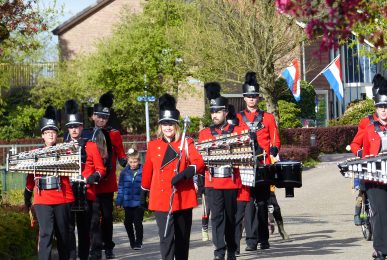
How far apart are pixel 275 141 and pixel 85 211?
288 centimetres

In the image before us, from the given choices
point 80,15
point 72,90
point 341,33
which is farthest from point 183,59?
point 341,33

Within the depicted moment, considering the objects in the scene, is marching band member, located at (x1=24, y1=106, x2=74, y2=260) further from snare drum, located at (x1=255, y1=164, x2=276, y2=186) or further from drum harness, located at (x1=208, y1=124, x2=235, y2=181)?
snare drum, located at (x1=255, y1=164, x2=276, y2=186)

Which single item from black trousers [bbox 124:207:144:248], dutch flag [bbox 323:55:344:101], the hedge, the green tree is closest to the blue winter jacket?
black trousers [bbox 124:207:144:248]

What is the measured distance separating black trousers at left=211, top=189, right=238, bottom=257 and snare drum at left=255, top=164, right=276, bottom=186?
77 cm

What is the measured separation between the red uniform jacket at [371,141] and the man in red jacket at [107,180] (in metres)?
3.33

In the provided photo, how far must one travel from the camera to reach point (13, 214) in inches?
546

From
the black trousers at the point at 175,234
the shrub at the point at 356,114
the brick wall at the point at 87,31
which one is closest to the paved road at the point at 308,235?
the black trousers at the point at 175,234

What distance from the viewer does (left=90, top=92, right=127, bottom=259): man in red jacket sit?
46.1 ft

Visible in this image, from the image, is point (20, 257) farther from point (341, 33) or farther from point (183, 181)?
point (341, 33)

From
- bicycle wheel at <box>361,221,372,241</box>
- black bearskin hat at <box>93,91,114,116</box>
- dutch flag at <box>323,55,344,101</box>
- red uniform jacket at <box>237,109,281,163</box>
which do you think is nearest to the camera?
black bearskin hat at <box>93,91,114,116</box>

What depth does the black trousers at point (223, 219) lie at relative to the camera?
13.2 meters

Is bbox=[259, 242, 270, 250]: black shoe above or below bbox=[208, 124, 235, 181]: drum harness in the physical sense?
below

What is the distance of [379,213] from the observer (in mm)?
12117

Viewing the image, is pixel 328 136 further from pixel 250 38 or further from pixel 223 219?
pixel 223 219
